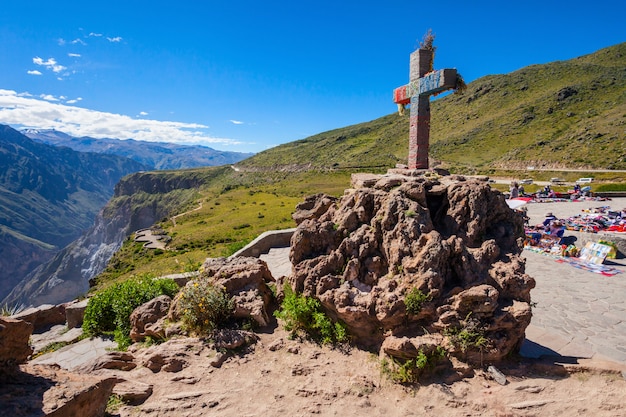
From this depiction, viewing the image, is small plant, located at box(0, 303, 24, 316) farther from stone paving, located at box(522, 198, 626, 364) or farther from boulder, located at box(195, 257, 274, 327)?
stone paving, located at box(522, 198, 626, 364)

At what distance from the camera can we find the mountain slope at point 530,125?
56.3 metres

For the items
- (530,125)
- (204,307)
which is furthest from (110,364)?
(530,125)

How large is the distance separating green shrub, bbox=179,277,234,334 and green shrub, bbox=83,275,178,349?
8.16ft

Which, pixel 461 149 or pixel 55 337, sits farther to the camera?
pixel 461 149

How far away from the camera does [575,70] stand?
84.7m

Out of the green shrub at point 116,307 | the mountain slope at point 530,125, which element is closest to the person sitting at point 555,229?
the green shrub at point 116,307

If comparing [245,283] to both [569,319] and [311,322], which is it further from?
[569,319]

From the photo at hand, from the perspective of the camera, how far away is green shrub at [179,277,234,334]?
6707 mm

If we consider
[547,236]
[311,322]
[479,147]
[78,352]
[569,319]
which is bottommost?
[78,352]

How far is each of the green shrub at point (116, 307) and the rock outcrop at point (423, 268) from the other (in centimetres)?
429

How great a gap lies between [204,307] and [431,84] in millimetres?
9038

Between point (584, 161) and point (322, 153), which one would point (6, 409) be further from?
point (322, 153)

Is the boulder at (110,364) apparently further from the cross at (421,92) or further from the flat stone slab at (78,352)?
the cross at (421,92)

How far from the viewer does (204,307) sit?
675 cm
